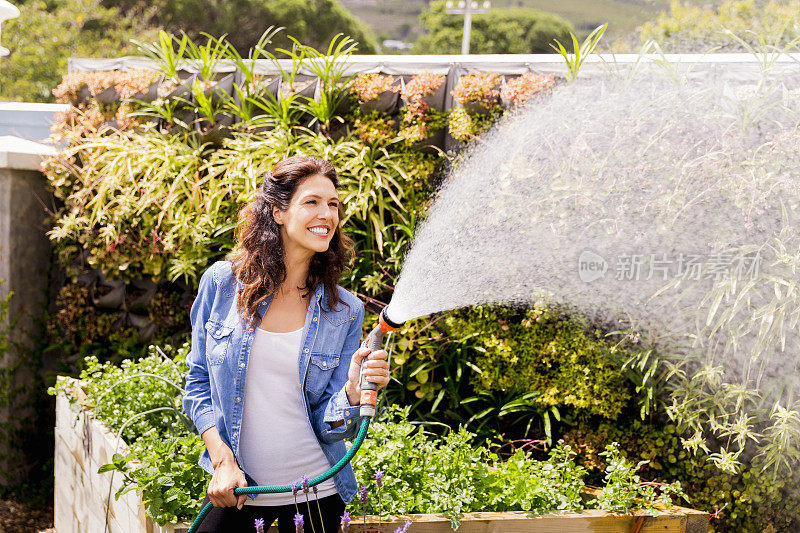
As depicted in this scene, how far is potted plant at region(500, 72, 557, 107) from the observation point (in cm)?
342

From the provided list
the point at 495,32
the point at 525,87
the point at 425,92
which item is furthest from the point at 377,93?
the point at 495,32

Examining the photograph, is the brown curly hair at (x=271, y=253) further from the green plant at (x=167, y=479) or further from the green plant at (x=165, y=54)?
the green plant at (x=165, y=54)

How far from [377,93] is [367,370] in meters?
2.36

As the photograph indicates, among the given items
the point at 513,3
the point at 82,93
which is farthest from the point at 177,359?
the point at 513,3

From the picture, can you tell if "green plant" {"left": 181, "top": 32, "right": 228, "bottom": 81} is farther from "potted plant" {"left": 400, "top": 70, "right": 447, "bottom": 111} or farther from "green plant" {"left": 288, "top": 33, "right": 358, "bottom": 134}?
"potted plant" {"left": 400, "top": 70, "right": 447, "bottom": 111}

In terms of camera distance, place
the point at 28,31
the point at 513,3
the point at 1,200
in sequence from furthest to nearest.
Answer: the point at 513,3 < the point at 28,31 < the point at 1,200

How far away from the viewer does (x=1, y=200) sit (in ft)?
13.3

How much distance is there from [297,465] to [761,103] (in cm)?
246

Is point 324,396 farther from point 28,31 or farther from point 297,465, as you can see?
point 28,31

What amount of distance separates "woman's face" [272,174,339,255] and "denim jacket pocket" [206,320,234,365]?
1.02 feet

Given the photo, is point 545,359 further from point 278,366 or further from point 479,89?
point 278,366

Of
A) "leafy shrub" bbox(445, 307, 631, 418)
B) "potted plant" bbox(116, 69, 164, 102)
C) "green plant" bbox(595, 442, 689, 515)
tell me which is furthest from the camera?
"potted plant" bbox(116, 69, 164, 102)

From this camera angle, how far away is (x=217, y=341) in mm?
1825

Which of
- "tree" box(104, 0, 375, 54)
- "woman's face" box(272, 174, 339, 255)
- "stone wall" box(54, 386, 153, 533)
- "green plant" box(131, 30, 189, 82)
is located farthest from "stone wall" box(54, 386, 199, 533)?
"tree" box(104, 0, 375, 54)
